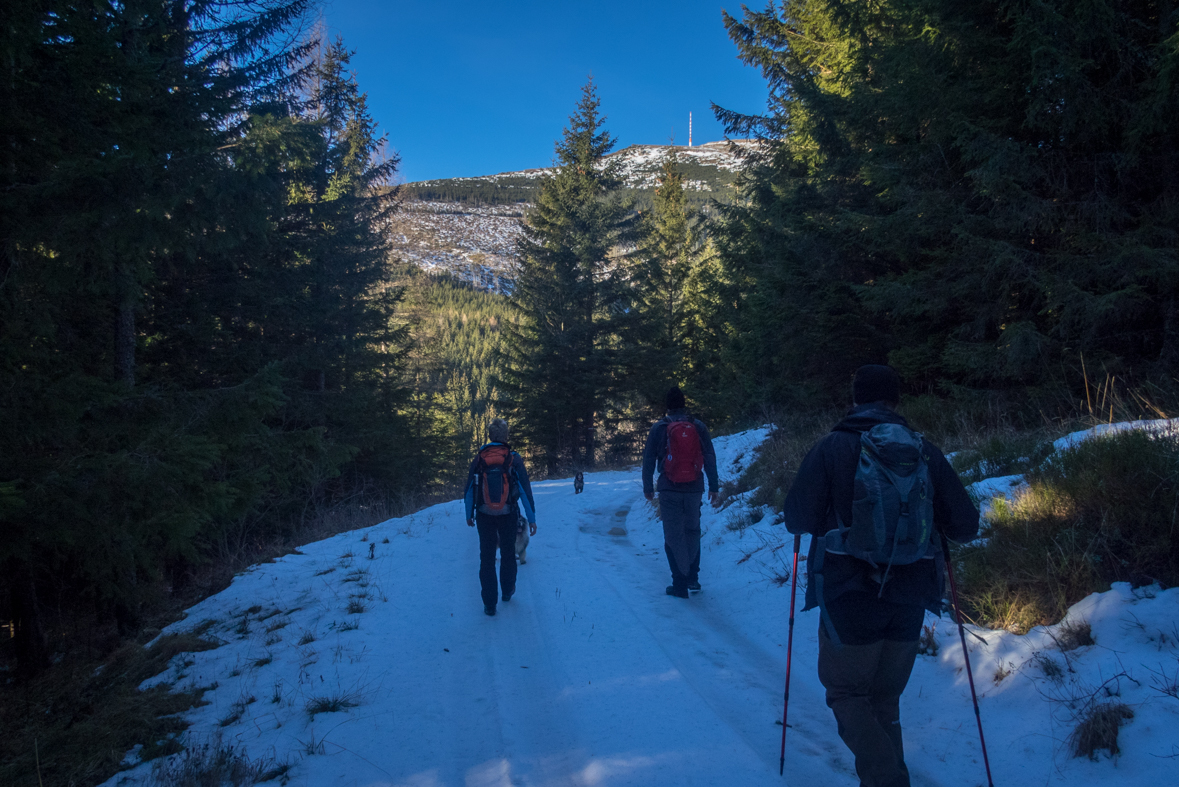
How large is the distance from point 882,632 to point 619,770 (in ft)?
5.65

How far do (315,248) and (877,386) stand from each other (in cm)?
1364

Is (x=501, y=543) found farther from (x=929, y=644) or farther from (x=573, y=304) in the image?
(x=573, y=304)

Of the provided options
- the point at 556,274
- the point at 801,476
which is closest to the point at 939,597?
the point at 801,476

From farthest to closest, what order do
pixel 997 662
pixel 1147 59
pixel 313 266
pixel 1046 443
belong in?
pixel 313 266 → pixel 1147 59 → pixel 1046 443 → pixel 997 662

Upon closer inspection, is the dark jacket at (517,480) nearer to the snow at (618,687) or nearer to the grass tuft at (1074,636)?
the snow at (618,687)

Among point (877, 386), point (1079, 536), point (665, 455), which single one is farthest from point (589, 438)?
point (877, 386)

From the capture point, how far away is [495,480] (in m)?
6.29

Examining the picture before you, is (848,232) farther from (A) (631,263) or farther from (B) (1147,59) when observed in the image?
(A) (631,263)

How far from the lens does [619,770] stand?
11.2 feet

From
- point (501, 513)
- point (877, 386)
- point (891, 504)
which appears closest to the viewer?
point (891, 504)

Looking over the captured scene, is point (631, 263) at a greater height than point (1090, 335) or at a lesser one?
greater

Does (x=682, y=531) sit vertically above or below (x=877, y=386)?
below

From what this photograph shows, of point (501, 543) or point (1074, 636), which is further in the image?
point (501, 543)

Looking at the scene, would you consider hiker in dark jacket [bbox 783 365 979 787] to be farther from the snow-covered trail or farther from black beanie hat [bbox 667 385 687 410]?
black beanie hat [bbox 667 385 687 410]
